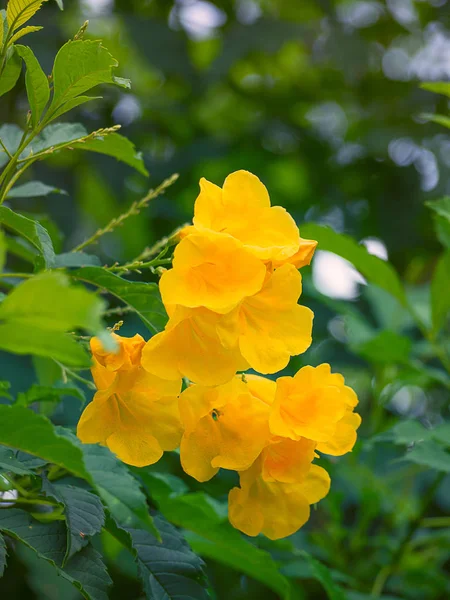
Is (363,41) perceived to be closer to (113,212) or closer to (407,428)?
(113,212)

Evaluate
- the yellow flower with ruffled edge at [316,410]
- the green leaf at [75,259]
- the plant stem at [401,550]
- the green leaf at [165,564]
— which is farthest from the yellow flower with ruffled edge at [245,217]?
the plant stem at [401,550]

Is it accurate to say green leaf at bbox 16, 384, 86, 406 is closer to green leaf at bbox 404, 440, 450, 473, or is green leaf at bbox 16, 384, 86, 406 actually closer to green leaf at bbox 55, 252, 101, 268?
green leaf at bbox 55, 252, 101, 268

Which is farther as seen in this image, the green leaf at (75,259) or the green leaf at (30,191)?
the green leaf at (30,191)

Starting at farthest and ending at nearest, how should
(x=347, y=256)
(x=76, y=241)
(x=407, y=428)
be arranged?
(x=76, y=241)
(x=347, y=256)
(x=407, y=428)

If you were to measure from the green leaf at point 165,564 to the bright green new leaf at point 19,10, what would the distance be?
1.97 ft

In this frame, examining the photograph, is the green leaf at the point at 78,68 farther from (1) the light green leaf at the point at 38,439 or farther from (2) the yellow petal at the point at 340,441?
(2) the yellow petal at the point at 340,441

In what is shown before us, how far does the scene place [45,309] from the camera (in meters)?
0.52

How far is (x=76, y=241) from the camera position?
222cm

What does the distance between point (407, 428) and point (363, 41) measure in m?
1.75

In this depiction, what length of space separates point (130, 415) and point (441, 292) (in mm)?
845

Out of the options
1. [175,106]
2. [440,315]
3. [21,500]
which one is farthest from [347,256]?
[175,106]

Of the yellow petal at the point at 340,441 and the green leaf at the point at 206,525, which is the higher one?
the yellow petal at the point at 340,441

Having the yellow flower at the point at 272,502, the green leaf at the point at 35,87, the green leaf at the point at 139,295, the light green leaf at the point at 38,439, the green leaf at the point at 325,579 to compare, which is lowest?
the green leaf at the point at 325,579

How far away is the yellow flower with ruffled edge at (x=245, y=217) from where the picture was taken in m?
0.77
